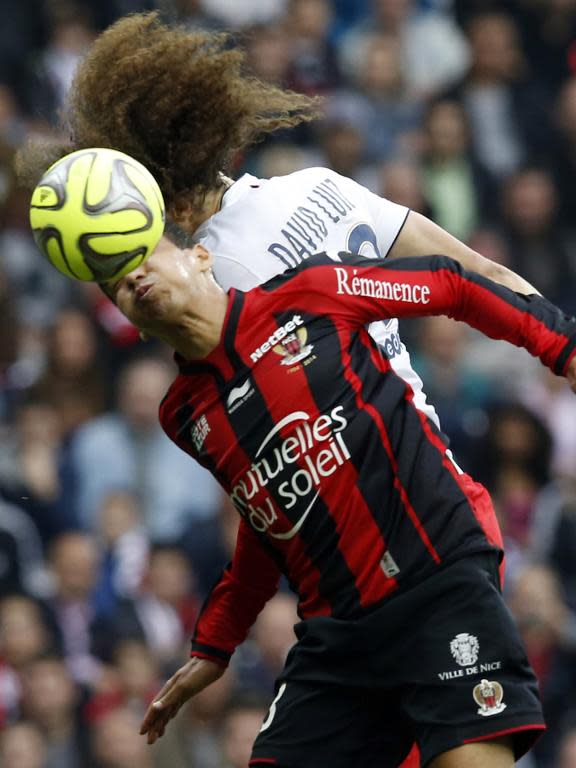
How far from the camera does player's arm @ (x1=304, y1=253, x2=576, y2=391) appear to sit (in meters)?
4.46

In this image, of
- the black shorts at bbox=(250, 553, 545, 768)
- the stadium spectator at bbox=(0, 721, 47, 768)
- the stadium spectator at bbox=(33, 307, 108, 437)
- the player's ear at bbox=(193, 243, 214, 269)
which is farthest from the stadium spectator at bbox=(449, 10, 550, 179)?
the black shorts at bbox=(250, 553, 545, 768)

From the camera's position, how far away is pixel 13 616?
8.12 metres

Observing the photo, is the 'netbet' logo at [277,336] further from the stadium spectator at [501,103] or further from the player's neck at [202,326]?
the stadium spectator at [501,103]

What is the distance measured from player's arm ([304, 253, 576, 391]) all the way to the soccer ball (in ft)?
1.43

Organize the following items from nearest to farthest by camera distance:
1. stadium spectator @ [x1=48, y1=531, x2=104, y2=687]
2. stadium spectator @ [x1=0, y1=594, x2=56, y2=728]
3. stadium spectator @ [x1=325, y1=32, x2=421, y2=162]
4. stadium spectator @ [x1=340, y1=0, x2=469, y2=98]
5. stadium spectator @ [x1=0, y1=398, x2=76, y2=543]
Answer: stadium spectator @ [x1=0, y1=594, x2=56, y2=728] → stadium spectator @ [x1=48, y1=531, x2=104, y2=687] → stadium spectator @ [x1=0, y1=398, x2=76, y2=543] → stadium spectator @ [x1=325, y1=32, x2=421, y2=162] → stadium spectator @ [x1=340, y1=0, x2=469, y2=98]

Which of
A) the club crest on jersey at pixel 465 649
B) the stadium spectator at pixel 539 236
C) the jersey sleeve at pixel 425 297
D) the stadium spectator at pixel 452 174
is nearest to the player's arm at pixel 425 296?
the jersey sleeve at pixel 425 297

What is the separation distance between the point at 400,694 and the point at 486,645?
10.7 inches

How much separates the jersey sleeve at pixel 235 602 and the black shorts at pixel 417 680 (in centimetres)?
42

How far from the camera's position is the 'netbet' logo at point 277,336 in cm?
452

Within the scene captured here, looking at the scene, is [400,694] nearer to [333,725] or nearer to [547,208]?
[333,725]

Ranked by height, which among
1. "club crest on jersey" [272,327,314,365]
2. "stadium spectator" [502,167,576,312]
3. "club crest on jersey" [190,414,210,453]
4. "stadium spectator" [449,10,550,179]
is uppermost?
"club crest on jersey" [272,327,314,365]

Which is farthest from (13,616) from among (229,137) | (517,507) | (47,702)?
(229,137)

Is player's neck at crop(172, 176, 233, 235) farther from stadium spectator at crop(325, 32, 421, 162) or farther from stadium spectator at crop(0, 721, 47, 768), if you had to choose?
stadium spectator at crop(325, 32, 421, 162)

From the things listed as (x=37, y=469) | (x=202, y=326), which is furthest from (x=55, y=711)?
(x=202, y=326)
